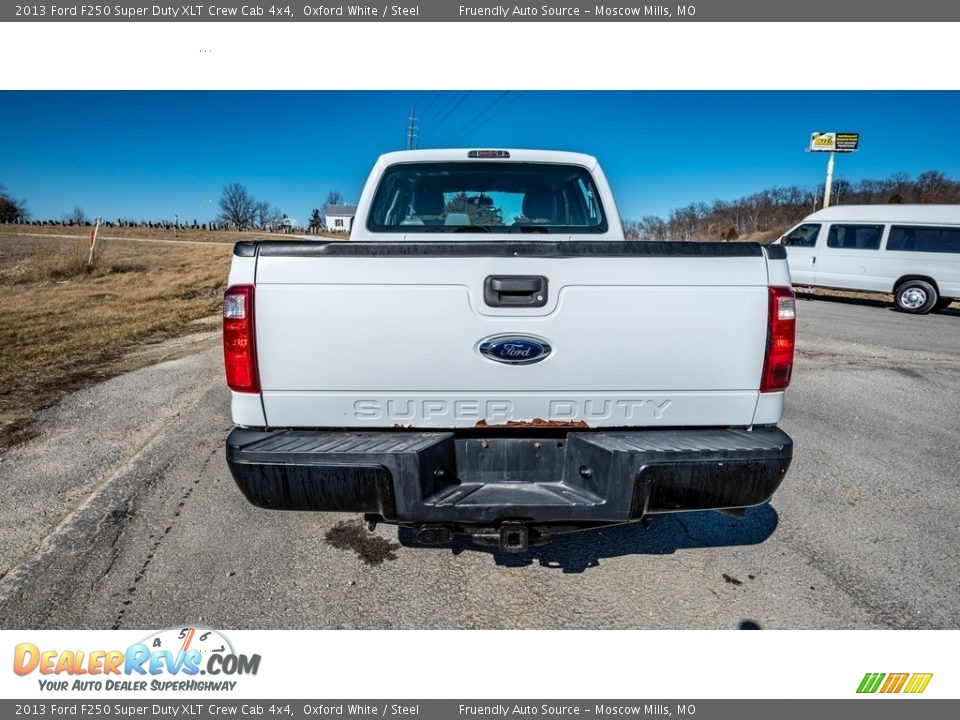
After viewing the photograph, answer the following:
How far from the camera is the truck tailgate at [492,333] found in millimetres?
2133

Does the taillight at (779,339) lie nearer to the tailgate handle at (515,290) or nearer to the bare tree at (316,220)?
the tailgate handle at (515,290)

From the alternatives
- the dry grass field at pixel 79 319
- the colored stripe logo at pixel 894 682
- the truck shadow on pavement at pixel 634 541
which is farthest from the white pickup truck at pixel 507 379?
the dry grass field at pixel 79 319

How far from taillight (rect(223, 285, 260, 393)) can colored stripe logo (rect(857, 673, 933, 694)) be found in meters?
2.76

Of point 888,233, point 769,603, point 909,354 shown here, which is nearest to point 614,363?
point 769,603

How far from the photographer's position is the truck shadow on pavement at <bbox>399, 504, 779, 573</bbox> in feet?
9.58

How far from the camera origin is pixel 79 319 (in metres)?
10.0

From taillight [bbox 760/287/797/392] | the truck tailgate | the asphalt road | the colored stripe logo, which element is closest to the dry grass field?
the asphalt road

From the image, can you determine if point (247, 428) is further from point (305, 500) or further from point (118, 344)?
point (118, 344)

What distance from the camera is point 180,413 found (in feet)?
16.7

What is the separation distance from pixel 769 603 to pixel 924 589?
2.63 feet

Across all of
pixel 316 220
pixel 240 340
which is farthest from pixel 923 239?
pixel 316 220

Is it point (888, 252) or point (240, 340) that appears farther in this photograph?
point (888, 252)

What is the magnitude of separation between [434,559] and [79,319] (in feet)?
33.6

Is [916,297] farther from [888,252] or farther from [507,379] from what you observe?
[507,379]
